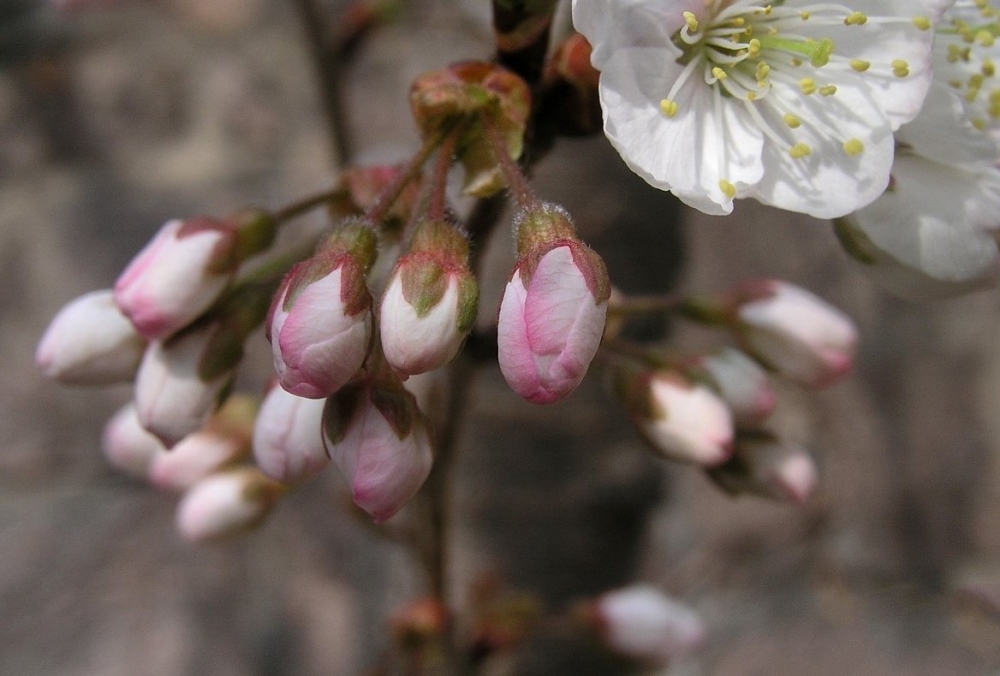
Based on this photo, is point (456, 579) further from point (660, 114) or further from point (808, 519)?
point (660, 114)

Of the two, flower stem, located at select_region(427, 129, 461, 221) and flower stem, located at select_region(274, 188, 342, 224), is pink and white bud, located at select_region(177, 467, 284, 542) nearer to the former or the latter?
flower stem, located at select_region(274, 188, 342, 224)

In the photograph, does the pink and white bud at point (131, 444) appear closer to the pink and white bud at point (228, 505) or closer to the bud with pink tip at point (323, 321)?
the pink and white bud at point (228, 505)

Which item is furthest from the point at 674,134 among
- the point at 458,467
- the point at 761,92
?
the point at 458,467

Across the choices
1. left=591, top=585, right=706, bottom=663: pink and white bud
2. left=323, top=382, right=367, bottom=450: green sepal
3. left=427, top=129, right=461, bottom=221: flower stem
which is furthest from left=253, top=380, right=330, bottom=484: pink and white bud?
left=591, top=585, right=706, bottom=663: pink and white bud

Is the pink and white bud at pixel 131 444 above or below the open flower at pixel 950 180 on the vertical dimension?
below

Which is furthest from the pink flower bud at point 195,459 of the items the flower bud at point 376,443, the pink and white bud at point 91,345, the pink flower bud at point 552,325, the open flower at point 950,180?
the open flower at point 950,180

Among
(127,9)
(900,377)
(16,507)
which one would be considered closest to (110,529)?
(16,507)
